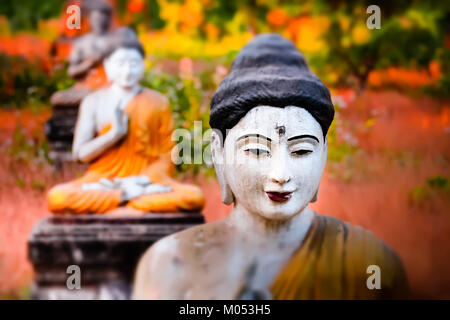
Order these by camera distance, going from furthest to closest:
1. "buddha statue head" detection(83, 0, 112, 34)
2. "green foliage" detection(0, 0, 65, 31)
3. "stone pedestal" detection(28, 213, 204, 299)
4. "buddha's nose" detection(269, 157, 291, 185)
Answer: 1. "green foliage" detection(0, 0, 65, 31)
2. "buddha statue head" detection(83, 0, 112, 34)
3. "stone pedestal" detection(28, 213, 204, 299)
4. "buddha's nose" detection(269, 157, 291, 185)

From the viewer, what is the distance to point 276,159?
2.12 meters

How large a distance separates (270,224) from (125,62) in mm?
2215

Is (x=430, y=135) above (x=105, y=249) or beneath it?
above

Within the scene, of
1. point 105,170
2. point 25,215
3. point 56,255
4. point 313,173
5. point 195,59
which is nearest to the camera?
point 313,173

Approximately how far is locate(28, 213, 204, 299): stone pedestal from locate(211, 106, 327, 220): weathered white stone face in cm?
169

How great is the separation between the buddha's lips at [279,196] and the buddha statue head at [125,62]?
222 cm

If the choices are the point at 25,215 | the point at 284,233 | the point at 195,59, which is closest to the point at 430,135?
the point at 195,59

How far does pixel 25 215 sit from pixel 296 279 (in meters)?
2.76

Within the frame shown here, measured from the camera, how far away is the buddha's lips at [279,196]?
2135 millimetres

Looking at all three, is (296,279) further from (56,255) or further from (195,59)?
(195,59)

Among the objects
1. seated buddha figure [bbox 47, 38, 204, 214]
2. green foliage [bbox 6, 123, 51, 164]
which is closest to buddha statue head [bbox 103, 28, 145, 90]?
seated buddha figure [bbox 47, 38, 204, 214]

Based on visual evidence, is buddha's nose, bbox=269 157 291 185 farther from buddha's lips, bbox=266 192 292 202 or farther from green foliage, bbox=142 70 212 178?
green foliage, bbox=142 70 212 178

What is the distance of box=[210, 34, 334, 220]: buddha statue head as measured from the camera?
213cm

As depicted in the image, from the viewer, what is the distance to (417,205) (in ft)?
14.2
